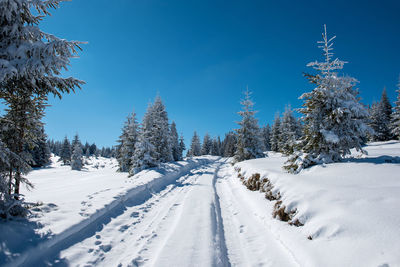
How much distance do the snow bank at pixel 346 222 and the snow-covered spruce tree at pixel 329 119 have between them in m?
2.95

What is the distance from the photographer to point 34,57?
4285mm

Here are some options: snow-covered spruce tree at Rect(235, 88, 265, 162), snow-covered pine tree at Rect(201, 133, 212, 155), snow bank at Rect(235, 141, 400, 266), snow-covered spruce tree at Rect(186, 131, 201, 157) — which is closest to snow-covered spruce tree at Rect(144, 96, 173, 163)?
snow-covered spruce tree at Rect(235, 88, 265, 162)

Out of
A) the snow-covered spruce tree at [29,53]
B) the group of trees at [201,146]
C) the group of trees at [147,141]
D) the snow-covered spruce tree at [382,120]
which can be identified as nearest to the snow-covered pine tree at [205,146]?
the group of trees at [201,146]

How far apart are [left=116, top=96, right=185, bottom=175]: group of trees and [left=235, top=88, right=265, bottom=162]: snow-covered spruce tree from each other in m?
11.5

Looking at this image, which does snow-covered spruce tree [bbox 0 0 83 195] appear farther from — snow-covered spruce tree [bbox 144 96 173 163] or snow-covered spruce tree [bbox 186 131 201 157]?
snow-covered spruce tree [bbox 186 131 201 157]

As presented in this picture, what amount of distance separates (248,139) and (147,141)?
46.0 ft

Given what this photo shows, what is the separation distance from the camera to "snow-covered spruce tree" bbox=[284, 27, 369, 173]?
9.43 meters

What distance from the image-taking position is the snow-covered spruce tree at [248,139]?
2461 centimetres

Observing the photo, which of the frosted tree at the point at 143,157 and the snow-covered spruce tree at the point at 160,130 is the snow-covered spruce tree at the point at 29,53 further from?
the snow-covered spruce tree at the point at 160,130

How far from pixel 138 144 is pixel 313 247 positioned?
67.3 feet

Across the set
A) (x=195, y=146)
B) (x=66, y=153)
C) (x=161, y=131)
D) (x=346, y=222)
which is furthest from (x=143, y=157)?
(x=66, y=153)

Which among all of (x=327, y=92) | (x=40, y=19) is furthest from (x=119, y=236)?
(x=327, y=92)

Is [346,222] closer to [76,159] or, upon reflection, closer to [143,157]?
[143,157]

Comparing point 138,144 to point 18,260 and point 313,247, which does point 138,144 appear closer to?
point 18,260
